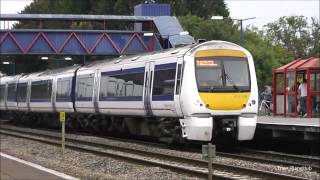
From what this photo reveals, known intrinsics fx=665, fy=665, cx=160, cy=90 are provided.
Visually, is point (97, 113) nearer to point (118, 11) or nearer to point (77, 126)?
point (77, 126)

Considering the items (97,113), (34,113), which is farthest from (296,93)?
(34,113)

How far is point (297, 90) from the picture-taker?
24.2 meters

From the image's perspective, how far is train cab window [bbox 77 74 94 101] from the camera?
27.1 m

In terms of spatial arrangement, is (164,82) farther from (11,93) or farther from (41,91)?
(11,93)

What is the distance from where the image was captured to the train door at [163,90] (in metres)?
19.5

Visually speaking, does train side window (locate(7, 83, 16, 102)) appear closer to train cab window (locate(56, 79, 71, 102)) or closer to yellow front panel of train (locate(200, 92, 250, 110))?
train cab window (locate(56, 79, 71, 102))

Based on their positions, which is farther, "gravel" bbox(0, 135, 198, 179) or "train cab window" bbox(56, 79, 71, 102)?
"train cab window" bbox(56, 79, 71, 102)

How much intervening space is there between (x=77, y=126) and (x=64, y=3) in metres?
51.6

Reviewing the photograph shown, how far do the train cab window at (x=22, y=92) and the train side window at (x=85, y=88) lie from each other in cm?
990

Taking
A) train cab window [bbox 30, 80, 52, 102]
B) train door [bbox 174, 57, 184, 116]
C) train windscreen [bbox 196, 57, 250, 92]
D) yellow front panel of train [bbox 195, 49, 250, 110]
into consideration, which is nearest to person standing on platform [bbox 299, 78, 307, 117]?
train windscreen [bbox 196, 57, 250, 92]

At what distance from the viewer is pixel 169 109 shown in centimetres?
1958

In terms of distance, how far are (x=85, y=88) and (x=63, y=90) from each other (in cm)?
357

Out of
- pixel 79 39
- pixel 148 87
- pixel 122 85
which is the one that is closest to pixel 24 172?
pixel 148 87

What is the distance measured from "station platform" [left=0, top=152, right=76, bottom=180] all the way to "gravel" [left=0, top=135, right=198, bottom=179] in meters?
0.54
